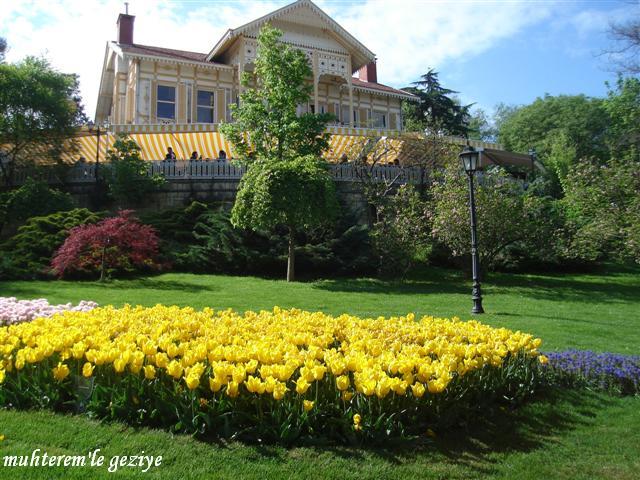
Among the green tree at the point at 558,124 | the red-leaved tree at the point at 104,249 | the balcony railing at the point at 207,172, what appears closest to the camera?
the red-leaved tree at the point at 104,249

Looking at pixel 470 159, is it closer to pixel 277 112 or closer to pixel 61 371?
pixel 277 112

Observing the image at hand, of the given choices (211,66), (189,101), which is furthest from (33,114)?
(211,66)

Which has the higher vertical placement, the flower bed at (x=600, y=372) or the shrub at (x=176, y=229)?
the shrub at (x=176, y=229)

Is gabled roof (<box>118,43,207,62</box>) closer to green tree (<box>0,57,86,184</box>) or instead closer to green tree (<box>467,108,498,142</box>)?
green tree (<box>0,57,86,184</box>)

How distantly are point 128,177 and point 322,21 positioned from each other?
1536cm

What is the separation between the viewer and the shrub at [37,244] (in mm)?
15585

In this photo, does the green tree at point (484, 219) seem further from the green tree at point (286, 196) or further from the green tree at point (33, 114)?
the green tree at point (33, 114)

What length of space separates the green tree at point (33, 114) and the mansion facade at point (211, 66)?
15.3 ft

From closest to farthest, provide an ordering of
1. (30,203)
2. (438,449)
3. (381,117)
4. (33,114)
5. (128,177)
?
(438,449) < (30,203) < (128,177) < (33,114) < (381,117)

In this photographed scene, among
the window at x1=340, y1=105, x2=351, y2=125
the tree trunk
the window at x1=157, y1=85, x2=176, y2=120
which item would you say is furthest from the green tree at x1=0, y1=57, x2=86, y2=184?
the window at x1=340, y1=105, x2=351, y2=125

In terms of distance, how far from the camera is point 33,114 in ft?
75.6

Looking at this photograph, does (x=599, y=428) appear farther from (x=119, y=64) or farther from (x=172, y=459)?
(x=119, y=64)

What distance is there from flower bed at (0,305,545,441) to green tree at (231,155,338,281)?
1039cm

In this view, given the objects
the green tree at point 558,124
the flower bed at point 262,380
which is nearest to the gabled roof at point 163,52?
the flower bed at point 262,380
